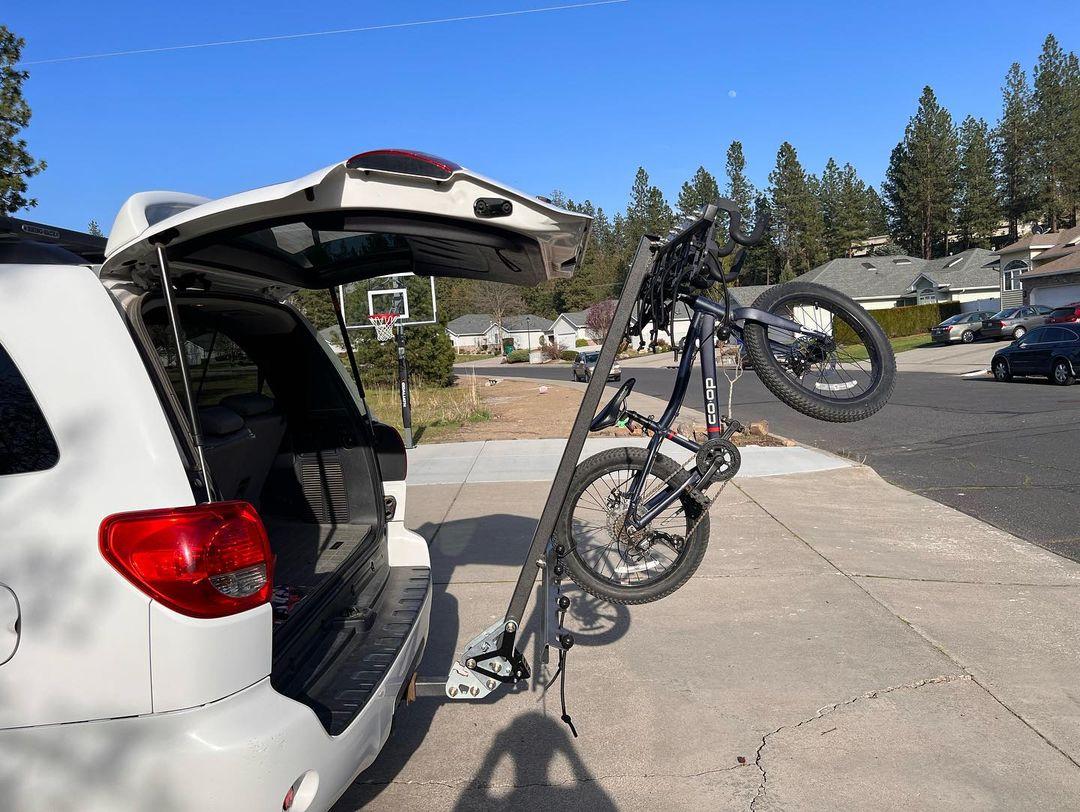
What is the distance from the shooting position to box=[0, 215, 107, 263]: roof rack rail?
2570 millimetres

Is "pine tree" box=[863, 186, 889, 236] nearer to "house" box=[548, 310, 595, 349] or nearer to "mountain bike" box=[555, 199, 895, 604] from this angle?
"house" box=[548, 310, 595, 349]

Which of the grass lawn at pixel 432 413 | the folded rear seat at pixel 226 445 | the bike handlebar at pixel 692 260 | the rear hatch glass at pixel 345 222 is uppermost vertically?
the rear hatch glass at pixel 345 222

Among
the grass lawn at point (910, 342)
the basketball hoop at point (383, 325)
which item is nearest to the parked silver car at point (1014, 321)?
the grass lawn at point (910, 342)

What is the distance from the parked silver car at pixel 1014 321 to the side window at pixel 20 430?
39.9 m

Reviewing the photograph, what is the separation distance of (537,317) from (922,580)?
89.5 meters

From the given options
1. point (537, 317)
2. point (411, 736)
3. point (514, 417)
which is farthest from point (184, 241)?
point (537, 317)

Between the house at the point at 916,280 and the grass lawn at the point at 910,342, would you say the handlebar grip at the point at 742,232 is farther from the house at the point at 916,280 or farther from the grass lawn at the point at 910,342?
the house at the point at 916,280

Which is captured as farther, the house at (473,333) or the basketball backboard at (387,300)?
the house at (473,333)

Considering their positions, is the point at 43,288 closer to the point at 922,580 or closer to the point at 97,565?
the point at 97,565

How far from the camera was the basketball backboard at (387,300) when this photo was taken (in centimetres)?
1579

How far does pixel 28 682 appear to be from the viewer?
2.02 m

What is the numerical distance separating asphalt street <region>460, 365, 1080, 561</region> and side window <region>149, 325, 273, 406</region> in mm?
5556

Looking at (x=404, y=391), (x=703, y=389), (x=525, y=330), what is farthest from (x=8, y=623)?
(x=525, y=330)

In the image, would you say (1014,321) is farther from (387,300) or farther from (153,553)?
(153,553)
